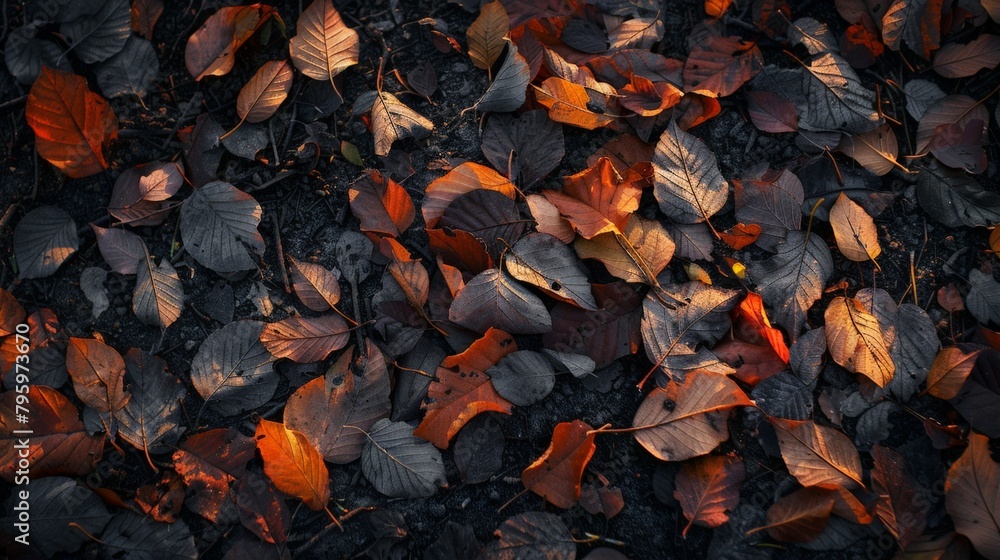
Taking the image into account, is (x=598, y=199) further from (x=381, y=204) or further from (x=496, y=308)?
(x=381, y=204)

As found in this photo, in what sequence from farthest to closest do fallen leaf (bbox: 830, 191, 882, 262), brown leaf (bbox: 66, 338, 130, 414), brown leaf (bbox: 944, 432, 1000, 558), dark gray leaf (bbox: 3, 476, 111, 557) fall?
fallen leaf (bbox: 830, 191, 882, 262), brown leaf (bbox: 66, 338, 130, 414), dark gray leaf (bbox: 3, 476, 111, 557), brown leaf (bbox: 944, 432, 1000, 558)

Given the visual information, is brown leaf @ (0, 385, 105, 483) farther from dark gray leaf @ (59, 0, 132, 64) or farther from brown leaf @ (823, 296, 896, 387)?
brown leaf @ (823, 296, 896, 387)

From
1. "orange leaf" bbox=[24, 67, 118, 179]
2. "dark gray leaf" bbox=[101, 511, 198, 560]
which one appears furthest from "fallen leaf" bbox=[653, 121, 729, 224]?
"orange leaf" bbox=[24, 67, 118, 179]

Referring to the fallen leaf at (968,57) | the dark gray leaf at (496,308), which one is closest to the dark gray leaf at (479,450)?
the dark gray leaf at (496,308)

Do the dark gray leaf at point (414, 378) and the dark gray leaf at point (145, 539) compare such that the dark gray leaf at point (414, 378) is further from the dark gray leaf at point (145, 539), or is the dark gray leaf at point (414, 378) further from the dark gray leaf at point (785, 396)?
the dark gray leaf at point (785, 396)

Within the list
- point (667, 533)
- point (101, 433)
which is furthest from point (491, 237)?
point (101, 433)

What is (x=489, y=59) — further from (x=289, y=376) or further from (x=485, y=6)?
(x=289, y=376)
